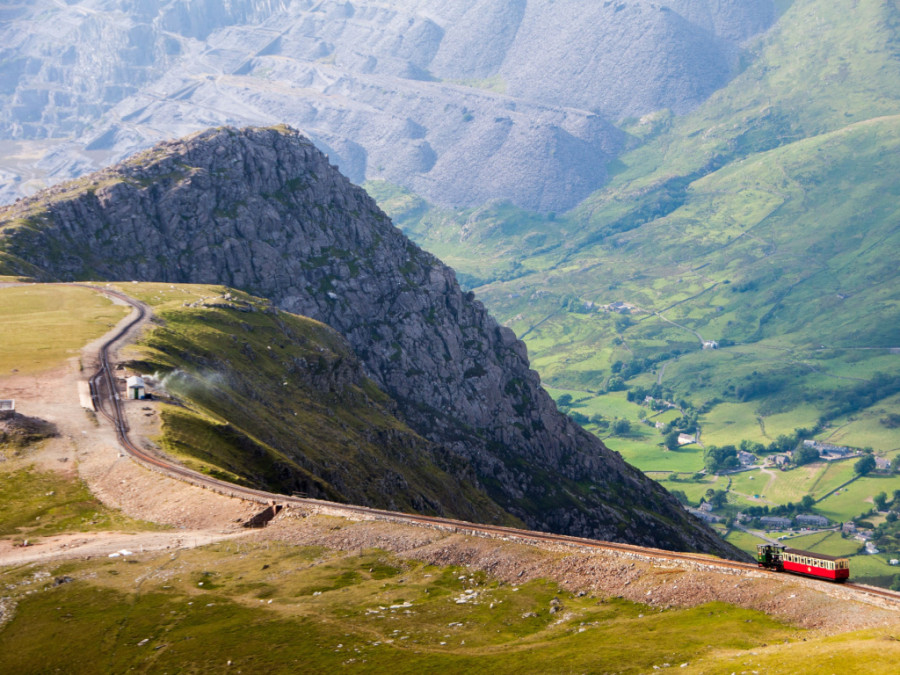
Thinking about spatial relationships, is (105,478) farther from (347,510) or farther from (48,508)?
(347,510)

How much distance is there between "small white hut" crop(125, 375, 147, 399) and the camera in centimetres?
14062

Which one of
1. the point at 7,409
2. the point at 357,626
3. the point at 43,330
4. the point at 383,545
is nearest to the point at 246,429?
the point at 7,409

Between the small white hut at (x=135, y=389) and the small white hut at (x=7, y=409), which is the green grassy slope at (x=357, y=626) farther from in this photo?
the small white hut at (x=135, y=389)

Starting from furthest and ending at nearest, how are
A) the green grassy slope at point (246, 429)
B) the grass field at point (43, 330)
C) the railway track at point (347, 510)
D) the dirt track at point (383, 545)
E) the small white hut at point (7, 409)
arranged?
the grass field at point (43, 330) → the green grassy slope at point (246, 429) → the small white hut at point (7, 409) → the railway track at point (347, 510) → the dirt track at point (383, 545)

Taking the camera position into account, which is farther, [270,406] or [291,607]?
[270,406]

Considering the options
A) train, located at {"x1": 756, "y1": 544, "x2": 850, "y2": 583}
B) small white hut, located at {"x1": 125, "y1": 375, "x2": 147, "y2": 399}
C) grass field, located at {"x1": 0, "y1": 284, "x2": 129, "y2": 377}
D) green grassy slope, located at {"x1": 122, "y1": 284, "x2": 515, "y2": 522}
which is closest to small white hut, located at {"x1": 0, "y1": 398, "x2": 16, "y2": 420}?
grass field, located at {"x1": 0, "y1": 284, "x2": 129, "y2": 377}

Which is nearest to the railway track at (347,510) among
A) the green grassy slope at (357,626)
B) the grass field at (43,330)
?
the green grassy slope at (357,626)

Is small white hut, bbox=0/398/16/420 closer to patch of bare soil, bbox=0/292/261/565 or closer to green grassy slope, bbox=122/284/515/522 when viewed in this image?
patch of bare soil, bbox=0/292/261/565

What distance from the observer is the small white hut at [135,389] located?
140625mm

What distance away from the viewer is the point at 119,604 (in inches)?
3031

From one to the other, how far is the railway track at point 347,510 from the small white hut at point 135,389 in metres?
2.00

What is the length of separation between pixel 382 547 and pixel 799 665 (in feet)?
156

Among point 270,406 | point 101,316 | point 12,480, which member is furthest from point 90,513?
point 101,316

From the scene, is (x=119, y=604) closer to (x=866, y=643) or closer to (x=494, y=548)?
(x=494, y=548)
